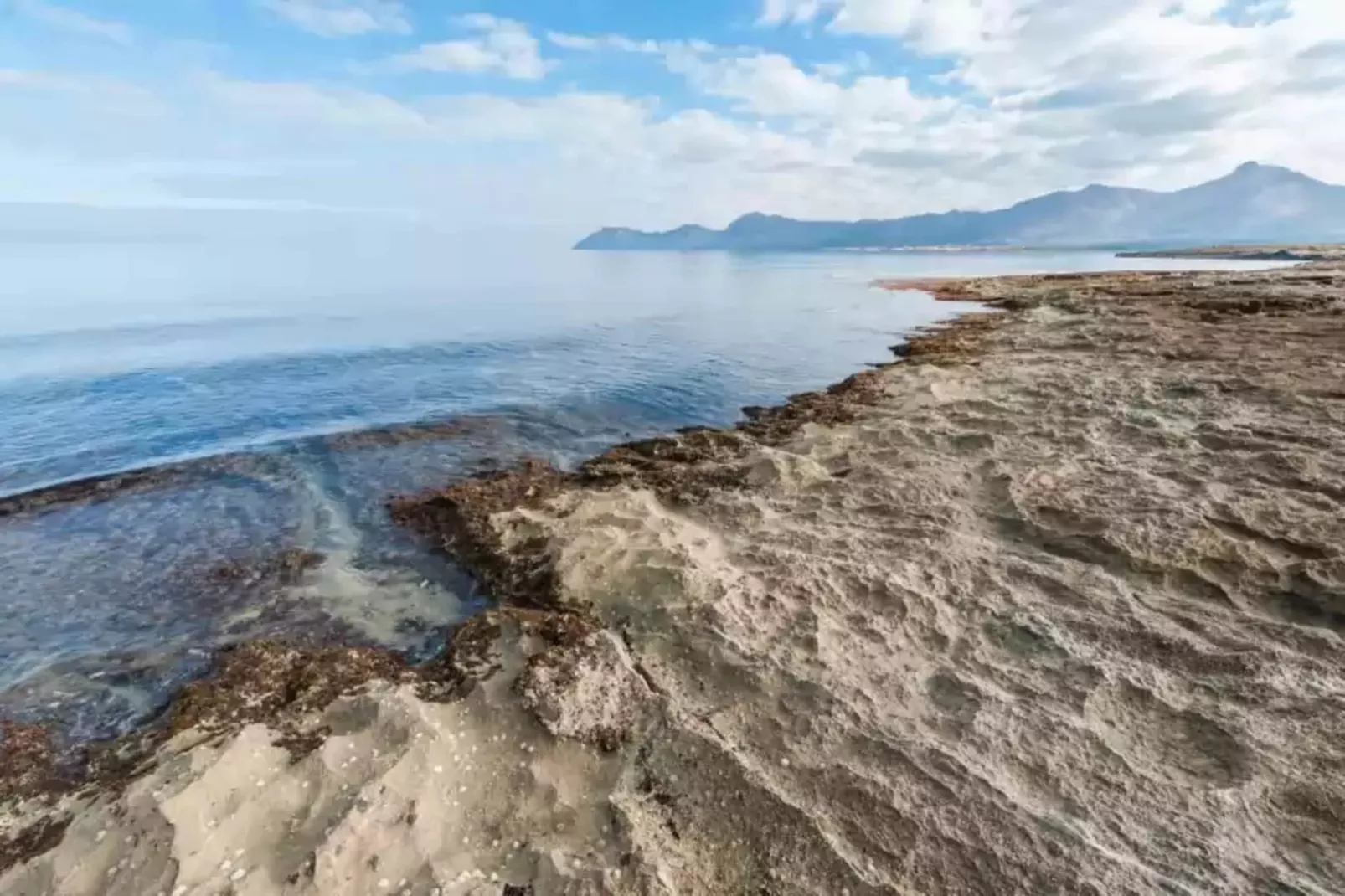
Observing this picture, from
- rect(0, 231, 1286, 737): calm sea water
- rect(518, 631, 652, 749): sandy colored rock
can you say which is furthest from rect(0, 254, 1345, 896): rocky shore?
rect(0, 231, 1286, 737): calm sea water

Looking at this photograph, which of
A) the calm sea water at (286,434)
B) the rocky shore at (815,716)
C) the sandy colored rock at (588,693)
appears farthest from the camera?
the calm sea water at (286,434)

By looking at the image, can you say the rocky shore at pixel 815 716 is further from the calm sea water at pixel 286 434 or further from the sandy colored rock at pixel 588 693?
the calm sea water at pixel 286 434

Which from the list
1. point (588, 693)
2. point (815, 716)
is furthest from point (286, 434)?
point (815, 716)

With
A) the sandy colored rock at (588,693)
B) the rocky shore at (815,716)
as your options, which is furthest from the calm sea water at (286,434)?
the sandy colored rock at (588,693)

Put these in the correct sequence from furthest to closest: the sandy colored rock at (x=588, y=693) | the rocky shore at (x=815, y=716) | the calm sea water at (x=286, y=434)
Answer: the calm sea water at (x=286, y=434) → the sandy colored rock at (x=588, y=693) → the rocky shore at (x=815, y=716)

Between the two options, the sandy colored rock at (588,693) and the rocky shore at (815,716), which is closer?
the rocky shore at (815,716)

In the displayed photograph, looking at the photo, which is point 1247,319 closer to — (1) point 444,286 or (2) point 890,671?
(2) point 890,671
